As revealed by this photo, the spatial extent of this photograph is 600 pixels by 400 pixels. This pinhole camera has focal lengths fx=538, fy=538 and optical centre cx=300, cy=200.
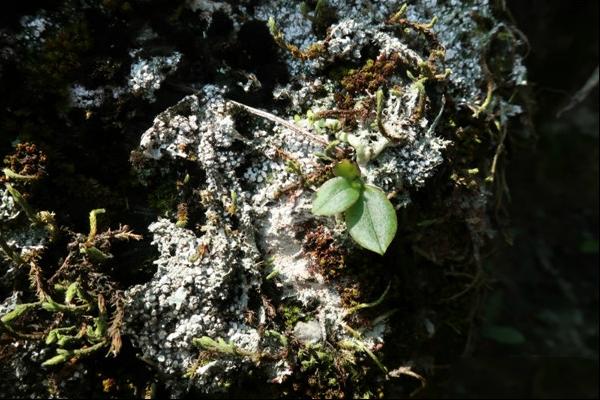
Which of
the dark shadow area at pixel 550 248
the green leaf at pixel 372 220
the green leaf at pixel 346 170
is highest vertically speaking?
the green leaf at pixel 346 170

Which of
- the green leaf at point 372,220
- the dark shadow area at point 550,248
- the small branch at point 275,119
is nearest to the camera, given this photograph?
the green leaf at point 372,220

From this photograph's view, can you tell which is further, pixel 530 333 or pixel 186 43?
pixel 530 333

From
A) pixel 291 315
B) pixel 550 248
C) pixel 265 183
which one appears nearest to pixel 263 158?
pixel 265 183

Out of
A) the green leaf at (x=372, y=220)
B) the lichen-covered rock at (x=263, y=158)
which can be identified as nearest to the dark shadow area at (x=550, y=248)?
the lichen-covered rock at (x=263, y=158)

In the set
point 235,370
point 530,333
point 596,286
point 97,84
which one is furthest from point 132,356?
point 596,286

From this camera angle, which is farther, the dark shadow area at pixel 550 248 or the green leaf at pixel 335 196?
the dark shadow area at pixel 550 248

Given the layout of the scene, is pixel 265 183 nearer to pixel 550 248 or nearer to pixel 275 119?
pixel 275 119

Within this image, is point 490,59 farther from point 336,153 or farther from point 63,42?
point 63,42

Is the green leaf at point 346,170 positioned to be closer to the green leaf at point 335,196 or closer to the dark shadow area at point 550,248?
the green leaf at point 335,196
